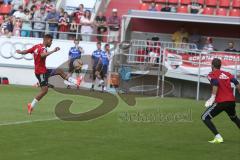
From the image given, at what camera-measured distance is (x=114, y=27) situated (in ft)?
101

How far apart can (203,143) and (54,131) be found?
3.18 metres

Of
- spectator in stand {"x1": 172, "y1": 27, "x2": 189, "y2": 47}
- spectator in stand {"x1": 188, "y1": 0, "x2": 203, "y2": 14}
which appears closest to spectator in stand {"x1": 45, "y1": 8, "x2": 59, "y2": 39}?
spectator in stand {"x1": 172, "y1": 27, "x2": 189, "y2": 47}

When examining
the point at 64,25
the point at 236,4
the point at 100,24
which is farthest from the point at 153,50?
the point at 236,4

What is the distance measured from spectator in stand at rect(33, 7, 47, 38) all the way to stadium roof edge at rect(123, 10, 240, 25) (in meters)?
3.94

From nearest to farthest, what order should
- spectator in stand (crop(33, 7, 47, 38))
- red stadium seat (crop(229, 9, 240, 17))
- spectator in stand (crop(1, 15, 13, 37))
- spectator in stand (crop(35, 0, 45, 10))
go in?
spectator in stand (crop(1, 15, 13, 37))
spectator in stand (crop(33, 7, 47, 38))
red stadium seat (crop(229, 9, 240, 17))
spectator in stand (crop(35, 0, 45, 10))

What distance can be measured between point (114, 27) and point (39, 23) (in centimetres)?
358

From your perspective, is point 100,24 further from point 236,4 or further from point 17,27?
point 236,4

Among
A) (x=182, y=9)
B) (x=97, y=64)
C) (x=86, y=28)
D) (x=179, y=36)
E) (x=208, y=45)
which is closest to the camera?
(x=97, y=64)

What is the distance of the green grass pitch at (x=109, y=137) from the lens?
12.0m

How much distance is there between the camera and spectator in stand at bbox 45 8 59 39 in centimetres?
3133

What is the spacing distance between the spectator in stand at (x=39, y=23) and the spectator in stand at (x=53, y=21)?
291 millimetres

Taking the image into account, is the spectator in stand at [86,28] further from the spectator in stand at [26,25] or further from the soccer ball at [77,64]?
the spectator in stand at [26,25]

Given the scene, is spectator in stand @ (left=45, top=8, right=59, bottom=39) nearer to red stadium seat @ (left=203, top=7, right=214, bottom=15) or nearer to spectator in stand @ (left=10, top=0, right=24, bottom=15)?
spectator in stand @ (left=10, top=0, right=24, bottom=15)

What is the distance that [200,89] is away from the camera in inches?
1154
